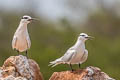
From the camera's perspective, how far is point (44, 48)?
132 feet

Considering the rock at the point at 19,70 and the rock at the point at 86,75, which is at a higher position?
the rock at the point at 19,70

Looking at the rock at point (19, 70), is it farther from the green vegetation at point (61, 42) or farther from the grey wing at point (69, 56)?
the green vegetation at point (61, 42)

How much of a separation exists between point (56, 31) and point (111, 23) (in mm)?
8690

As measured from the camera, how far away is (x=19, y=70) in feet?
52.2

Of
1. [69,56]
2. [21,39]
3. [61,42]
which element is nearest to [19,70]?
[69,56]

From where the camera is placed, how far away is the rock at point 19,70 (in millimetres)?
15672

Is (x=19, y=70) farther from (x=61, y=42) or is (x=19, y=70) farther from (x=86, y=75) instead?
(x=61, y=42)

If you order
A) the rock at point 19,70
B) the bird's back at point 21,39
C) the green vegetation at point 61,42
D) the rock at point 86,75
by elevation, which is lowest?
the green vegetation at point 61,42

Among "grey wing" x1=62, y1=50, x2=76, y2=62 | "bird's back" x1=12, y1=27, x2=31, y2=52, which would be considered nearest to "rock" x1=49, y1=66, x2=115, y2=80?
"grey wing" x1=62, y1=50, x2=76, y2=62

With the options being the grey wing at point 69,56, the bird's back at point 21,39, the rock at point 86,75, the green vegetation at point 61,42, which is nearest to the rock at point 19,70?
the rock at point 86,75

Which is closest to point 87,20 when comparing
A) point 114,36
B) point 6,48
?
point 114,36

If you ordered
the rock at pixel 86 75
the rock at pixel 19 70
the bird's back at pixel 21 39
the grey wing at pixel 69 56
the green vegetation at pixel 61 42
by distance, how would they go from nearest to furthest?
the rock at pixel 19 70
the rock at pixel 86 75
the grey wing at pixel 69 56
the bird's back at pixel 21 39
the green vegetation at pixel 61 42

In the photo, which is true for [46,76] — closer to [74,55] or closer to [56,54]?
[56,54]

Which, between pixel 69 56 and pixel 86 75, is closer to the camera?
pixel 86 75
